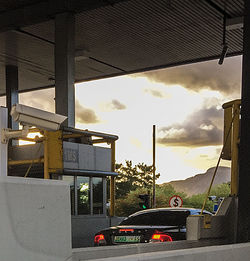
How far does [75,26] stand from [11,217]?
15.7 meters

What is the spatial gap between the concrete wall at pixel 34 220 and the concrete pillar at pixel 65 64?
13.1 metres

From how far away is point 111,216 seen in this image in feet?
43.1

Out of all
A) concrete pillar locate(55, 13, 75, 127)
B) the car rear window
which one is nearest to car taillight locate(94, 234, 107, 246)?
the car rear window

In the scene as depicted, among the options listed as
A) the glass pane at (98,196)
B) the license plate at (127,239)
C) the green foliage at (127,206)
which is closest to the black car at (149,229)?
the license plate at (127,239)

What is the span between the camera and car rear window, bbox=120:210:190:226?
9125mm

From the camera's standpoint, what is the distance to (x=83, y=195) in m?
13.3

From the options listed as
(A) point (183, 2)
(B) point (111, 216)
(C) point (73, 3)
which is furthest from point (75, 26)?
(B) point (111, 216)

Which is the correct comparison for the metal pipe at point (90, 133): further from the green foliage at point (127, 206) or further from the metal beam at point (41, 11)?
the green foliage at point (127, 206)

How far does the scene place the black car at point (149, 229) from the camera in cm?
828

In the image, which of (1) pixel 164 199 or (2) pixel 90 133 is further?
(1) pixel 164 199

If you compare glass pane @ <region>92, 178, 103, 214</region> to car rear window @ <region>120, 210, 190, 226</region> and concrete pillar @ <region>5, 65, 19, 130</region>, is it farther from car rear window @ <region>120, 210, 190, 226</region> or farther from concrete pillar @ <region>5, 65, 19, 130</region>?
concrete pillar @ <region>5, 65, 19, 130</region>

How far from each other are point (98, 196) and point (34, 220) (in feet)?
37.2

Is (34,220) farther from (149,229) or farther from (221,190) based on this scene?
(221,190)

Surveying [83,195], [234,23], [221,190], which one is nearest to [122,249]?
[83,195]
